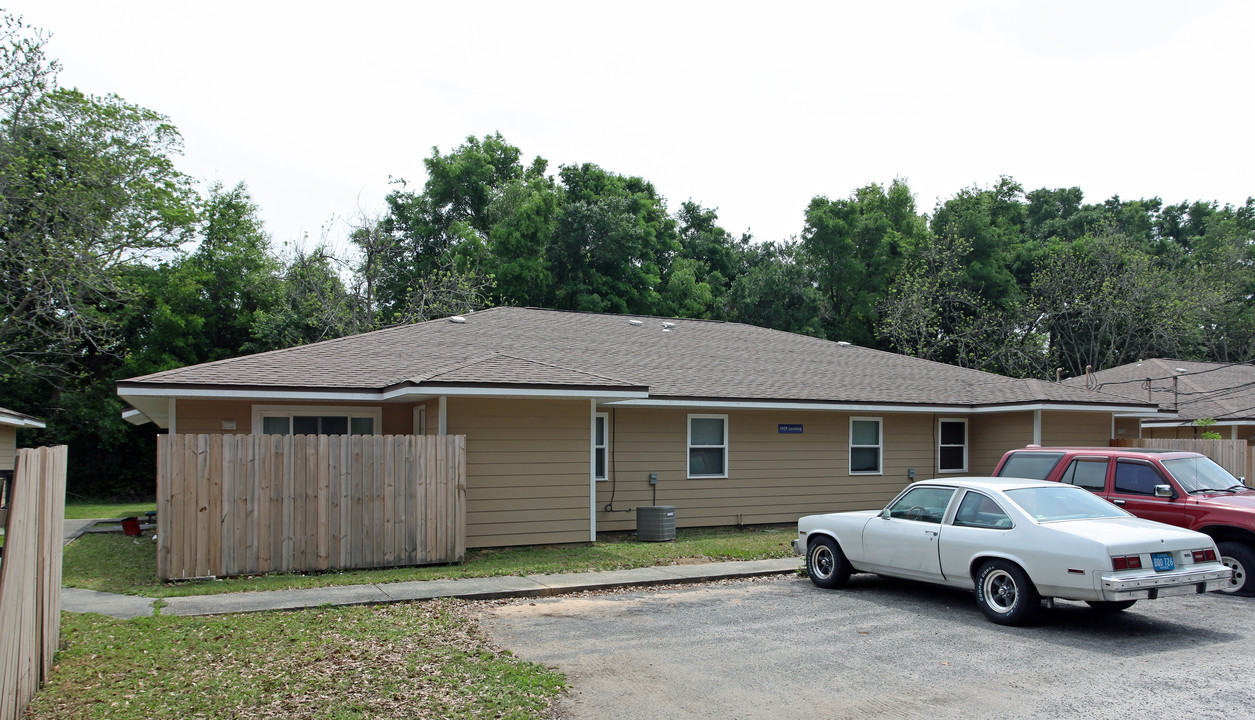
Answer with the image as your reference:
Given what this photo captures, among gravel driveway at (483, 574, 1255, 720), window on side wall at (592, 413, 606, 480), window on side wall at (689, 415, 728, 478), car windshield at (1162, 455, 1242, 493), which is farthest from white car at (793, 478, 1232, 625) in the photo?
window on side wall at (689, 415, 728, 478)

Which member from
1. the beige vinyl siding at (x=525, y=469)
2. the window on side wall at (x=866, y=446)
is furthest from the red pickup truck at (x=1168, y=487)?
the window on side wall at (x=866, y=446)

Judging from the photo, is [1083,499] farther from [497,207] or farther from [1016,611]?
[497,207]

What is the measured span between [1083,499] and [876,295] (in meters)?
33.8

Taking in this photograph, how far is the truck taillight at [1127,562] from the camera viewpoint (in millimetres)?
8258

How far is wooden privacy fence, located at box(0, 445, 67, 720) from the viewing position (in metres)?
5.32

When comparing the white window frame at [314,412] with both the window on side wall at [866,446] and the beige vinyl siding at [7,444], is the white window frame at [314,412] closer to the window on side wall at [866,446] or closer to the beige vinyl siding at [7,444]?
the window on side wall at [866,446]

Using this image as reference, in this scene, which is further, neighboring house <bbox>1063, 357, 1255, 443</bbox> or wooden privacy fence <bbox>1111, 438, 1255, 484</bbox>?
neighboring house <bbox>1063, 357, 1255, 443</bbox>

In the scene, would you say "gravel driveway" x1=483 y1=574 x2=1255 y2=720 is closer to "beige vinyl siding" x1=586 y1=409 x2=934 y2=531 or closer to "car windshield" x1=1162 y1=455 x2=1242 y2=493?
"car windshield" x1=1162 y1=455 x2=1242 y2=493

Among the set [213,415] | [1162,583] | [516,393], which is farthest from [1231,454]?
[213,415]

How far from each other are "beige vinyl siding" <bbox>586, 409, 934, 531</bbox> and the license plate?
9.96m

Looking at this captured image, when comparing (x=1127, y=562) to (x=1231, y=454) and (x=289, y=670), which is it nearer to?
(x=289, y=670)

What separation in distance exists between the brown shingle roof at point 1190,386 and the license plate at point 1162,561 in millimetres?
17166

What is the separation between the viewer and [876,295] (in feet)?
139

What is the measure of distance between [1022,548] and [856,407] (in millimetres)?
10161
